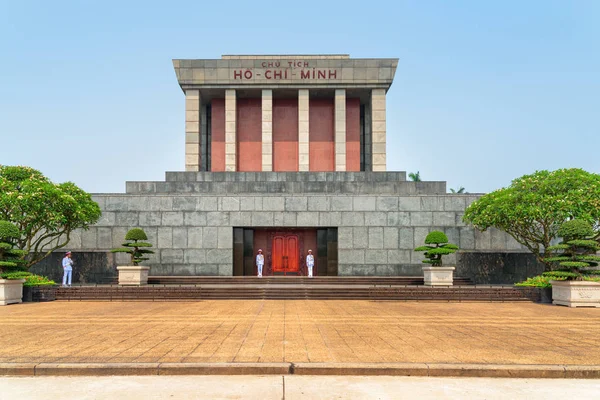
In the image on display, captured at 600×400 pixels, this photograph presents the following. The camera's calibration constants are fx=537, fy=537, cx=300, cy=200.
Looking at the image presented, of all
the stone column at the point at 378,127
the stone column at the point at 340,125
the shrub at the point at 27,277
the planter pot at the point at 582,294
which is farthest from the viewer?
the stone column at the point at 340,125

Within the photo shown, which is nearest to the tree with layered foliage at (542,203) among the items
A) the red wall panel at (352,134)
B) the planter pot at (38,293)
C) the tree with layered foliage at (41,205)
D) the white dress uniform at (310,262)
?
the white dress uniform at (310,262)

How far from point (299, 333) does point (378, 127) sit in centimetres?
3091

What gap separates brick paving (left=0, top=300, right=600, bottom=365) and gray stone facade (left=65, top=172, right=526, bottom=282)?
11.5m

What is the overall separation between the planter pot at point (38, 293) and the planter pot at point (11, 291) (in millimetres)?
330

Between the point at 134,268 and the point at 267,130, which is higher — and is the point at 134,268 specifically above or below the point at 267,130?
below

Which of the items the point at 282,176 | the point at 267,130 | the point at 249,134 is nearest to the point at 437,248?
the point at 282,176

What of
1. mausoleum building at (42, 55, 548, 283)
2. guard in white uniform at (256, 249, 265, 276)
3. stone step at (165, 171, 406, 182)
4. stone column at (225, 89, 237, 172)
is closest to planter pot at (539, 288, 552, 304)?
mausoleum building at (42, 55, 548, 283)

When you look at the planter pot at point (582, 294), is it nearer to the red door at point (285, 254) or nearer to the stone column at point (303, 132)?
the red door at point (285, 254)

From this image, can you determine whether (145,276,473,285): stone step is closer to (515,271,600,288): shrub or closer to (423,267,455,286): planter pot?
(423,267,455,286): planter pot

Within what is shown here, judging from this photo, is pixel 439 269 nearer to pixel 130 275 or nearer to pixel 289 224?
pixel 289 224

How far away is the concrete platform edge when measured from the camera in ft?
31.2

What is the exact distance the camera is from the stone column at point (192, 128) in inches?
1671

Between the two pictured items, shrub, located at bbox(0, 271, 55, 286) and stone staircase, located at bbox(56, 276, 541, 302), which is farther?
stone staircase, located at bbox(56, 276, 541, 302)

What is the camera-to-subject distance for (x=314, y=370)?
956cm
